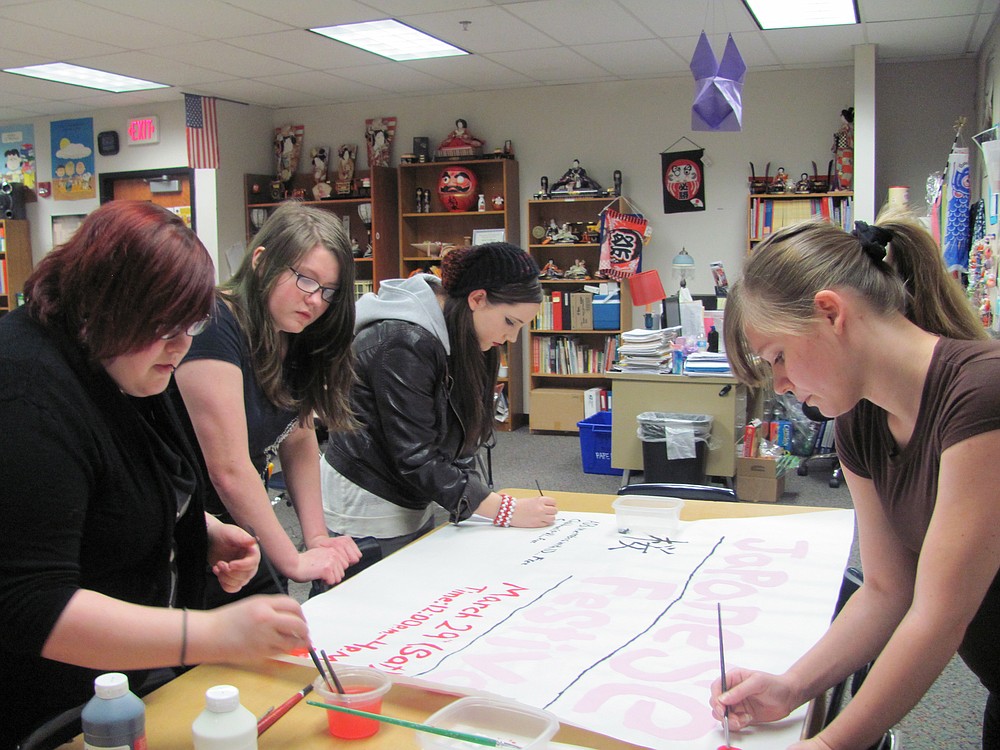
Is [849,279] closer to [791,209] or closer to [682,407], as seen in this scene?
[682,407]

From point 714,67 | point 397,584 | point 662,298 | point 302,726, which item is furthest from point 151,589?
point 662,298

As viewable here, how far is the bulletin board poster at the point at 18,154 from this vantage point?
830 centimetres

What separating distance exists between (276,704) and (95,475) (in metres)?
0.42

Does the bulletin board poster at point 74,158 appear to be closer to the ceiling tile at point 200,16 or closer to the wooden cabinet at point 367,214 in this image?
the wooden cabinet at point 367,214

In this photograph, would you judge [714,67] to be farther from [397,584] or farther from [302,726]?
[302,726]

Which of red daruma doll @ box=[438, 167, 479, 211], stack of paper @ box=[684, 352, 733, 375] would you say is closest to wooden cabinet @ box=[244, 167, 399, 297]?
red daruma doll @ box=[438, 167, 479, 211]

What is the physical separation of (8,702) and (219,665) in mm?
300

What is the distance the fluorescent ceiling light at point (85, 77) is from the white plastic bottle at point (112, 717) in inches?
247

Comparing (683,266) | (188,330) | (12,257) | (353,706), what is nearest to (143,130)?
(12,257)

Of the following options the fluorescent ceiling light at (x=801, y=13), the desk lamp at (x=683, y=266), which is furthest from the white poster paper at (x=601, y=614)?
the desk lamp at (x=683, y=266)

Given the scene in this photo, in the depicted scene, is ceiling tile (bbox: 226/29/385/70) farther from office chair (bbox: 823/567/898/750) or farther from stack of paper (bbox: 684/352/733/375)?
office chair (bbox: 823/567/898/750)

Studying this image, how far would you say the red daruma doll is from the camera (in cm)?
707

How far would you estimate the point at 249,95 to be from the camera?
283 inches

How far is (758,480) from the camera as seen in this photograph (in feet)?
15.9
